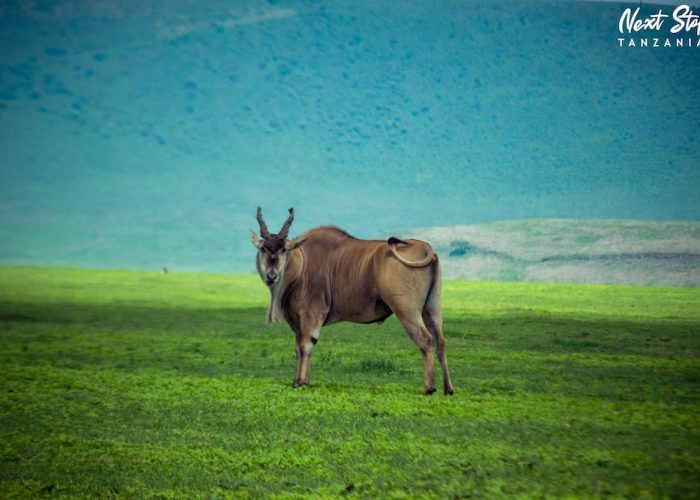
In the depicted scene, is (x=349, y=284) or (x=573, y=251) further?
(x=573, y=251)

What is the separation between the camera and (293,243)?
45.9 ft

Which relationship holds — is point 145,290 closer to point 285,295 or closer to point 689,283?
point 689,283

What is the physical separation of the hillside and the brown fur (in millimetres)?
46209

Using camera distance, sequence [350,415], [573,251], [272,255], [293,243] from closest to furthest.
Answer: [350,415], [272,255], [293,243], [573,251]

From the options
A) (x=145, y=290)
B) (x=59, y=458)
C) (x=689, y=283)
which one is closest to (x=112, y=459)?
(x=59, y=458)

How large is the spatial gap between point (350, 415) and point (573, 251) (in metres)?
57.5

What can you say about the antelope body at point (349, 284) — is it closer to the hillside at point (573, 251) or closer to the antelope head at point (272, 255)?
the antelope head at point (272, 255)

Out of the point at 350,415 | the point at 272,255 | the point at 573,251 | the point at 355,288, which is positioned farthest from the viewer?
the point at 573,251

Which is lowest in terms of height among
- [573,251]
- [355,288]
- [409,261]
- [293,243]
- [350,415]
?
[350,415]

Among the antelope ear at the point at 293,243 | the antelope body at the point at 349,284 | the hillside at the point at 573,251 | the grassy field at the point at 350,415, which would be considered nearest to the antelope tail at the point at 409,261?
the antelope body at the point at 349,284

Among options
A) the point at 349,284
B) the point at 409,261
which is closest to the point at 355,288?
the point at 349,284

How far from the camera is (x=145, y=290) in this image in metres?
52.0

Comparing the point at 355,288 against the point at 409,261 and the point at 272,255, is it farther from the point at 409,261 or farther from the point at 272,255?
the point at 272,255

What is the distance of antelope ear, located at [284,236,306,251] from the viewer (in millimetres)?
13826
